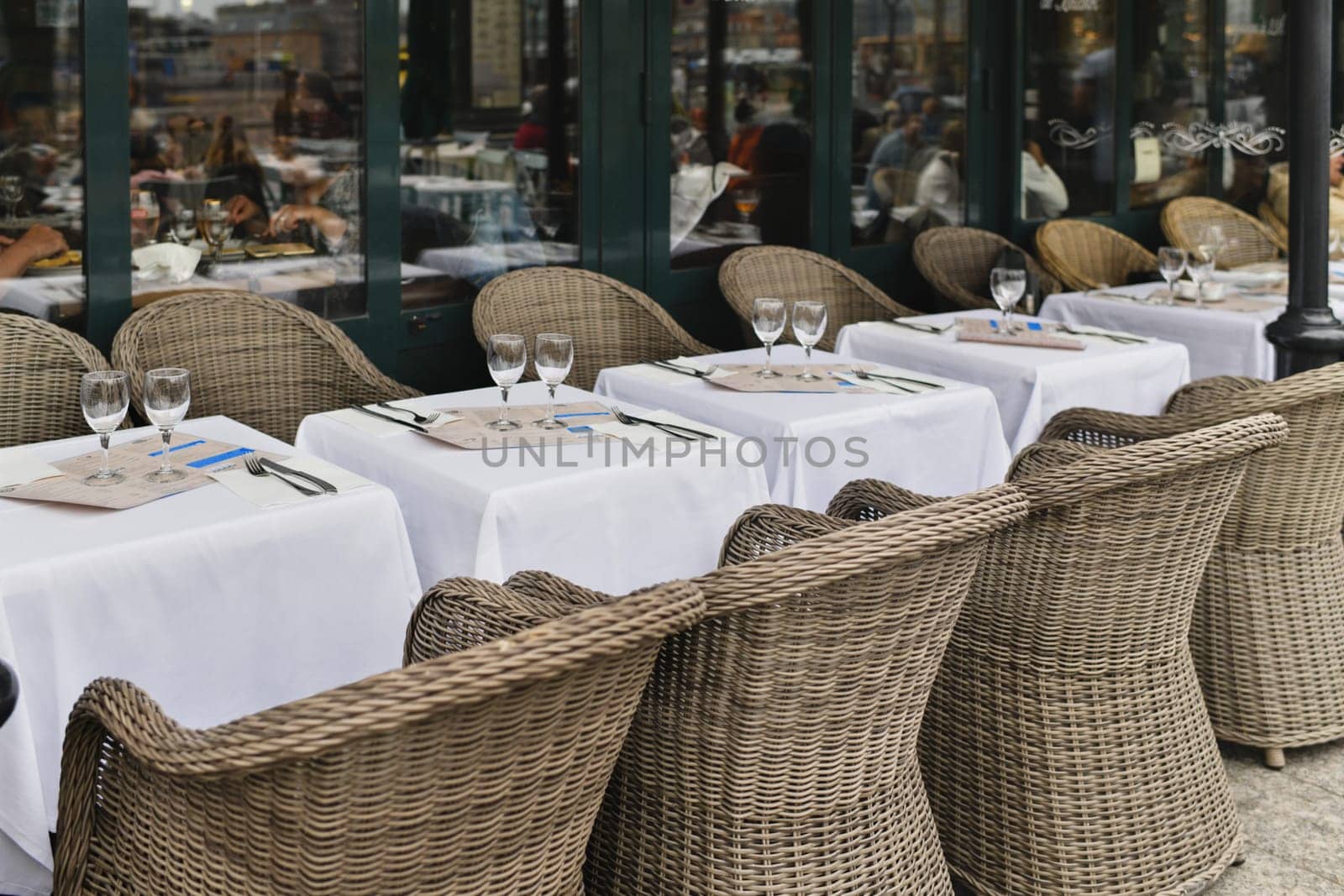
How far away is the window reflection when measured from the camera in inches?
239

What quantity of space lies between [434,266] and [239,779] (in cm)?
309

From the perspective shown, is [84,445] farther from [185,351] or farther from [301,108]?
[301,108]

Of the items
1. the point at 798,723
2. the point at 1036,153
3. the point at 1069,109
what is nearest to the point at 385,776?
the point at 798,723

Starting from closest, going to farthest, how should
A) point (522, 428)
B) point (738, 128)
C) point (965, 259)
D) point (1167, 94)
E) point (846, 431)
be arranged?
1. point (522, 428)
2. point (846, 431)
3. point (738, 128)
4. point (965, 259)
5. point (1167, 94)

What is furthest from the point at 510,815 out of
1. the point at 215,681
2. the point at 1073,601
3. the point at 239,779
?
the point at 1073,601

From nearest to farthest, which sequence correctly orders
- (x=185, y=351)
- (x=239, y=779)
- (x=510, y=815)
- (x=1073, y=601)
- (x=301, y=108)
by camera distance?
1. (x=239, y=779)
2. (x=510, y=815)
3. (x=1073, y=601)
4. (x=185, y=351)
5. (x=301, y=108)

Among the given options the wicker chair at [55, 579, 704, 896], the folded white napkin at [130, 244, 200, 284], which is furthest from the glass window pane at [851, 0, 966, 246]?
the wicker chair at [55, 579, 704, 896]

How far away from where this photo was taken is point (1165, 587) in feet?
8.60

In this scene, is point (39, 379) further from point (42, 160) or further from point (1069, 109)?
point (1069, 109)

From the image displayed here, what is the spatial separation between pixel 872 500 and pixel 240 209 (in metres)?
2.33

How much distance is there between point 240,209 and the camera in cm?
411

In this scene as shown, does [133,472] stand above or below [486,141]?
below

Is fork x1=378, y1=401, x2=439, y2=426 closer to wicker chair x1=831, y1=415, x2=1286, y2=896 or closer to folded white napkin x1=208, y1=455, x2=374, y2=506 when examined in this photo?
folded white napkin x1=208, y1=455, x2=374, y2=506

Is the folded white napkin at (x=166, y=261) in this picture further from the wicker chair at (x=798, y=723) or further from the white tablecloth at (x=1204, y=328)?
the white tablecloth at (x=1204, y=328)
